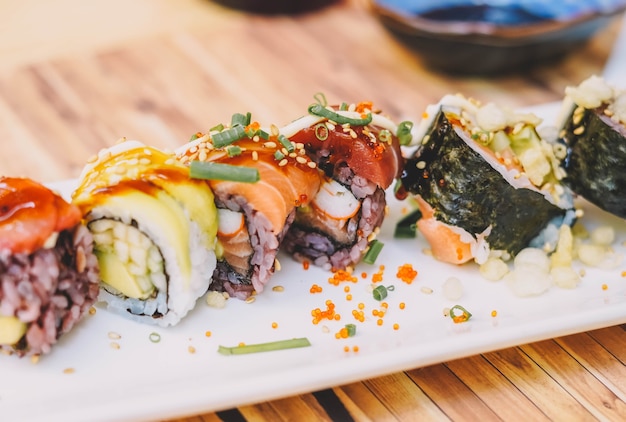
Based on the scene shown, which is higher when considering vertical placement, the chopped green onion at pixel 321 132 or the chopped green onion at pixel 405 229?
the chopped green onion at pixel 321 132

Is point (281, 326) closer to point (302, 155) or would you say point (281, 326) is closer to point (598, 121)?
point (302, 155)

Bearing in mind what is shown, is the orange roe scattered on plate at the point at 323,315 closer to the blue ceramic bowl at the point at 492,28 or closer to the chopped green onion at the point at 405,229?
the chopped green onion at the point at 405,229

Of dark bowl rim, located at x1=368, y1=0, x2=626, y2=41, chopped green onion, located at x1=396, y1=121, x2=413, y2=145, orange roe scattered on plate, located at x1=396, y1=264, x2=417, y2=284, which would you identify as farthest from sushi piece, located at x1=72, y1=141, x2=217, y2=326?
dark bowl rim, located at x1=368, y1=0, x2=626, y2=41

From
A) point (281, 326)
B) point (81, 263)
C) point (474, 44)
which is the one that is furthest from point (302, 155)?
point (474, 44)

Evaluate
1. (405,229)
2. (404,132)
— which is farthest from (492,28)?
(405,229)

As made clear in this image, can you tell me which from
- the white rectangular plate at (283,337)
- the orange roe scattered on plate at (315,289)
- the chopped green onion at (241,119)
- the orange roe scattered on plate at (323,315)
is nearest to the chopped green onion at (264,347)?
the white rectangular plate at (283,337)

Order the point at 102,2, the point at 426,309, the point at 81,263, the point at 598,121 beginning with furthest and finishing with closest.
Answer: the point at 102,2
the point at 598,121
the point at 426,309
the point at 81,263
